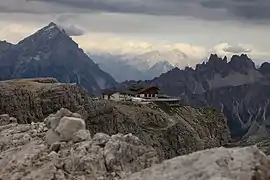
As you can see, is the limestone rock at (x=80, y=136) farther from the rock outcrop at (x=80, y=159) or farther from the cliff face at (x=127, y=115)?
the cliff face at (x=127, y=115)

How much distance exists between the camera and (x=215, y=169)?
1567 centimetres

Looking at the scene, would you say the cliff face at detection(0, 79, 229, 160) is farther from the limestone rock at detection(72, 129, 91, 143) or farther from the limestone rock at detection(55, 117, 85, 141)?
the limestone rock at detection(72, 129, 91, 143)

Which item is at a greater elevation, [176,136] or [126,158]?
[126,158]

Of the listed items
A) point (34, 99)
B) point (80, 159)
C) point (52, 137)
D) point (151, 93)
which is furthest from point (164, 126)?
point (80, 159)

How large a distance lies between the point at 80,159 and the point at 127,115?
101 m

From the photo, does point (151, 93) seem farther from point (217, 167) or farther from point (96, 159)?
point (217, 167)

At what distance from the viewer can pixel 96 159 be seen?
81.2 feet

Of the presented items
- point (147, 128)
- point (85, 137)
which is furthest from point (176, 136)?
point (85, 137)

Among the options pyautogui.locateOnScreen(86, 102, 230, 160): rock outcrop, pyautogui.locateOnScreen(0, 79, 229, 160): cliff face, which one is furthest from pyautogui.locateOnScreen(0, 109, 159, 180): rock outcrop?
pyautogui.locateOnScreen(86, 102, 230, 160): rock outcrop

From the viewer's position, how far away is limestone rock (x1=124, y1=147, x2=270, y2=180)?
1525 centimetres

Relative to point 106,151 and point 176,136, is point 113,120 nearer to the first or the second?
point 176,136

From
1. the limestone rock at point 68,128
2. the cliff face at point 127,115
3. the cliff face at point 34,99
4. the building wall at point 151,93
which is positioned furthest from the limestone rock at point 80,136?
the building wall at point 151,93

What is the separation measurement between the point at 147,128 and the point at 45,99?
105ft

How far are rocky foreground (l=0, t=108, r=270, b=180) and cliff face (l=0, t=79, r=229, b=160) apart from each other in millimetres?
54055
